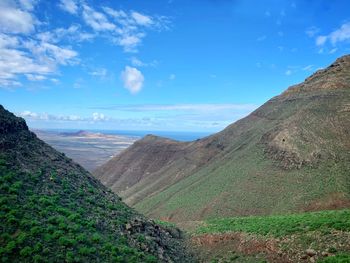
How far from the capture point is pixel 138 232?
22.7 m

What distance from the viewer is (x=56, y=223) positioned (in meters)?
18.8

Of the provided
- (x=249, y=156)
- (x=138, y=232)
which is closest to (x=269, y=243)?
(x=138, y=232)

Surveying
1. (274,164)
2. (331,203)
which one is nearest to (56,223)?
(331,203)

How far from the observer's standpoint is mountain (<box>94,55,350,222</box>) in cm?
4781

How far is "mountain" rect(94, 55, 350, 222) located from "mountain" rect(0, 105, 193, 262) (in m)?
22.8

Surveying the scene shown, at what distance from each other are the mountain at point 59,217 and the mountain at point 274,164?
22.8m

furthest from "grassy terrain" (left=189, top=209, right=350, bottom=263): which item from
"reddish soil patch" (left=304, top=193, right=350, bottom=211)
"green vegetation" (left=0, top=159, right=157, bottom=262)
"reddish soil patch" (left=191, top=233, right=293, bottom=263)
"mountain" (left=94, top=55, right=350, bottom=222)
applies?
"mountain" (left=94, top=55, right=350, bottom=222)

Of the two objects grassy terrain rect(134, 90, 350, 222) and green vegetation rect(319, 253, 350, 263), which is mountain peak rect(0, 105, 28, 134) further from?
grassy terrain rect(134, 90, 350, 222)

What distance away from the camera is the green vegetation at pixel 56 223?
52.6 ft

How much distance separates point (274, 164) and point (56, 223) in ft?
146

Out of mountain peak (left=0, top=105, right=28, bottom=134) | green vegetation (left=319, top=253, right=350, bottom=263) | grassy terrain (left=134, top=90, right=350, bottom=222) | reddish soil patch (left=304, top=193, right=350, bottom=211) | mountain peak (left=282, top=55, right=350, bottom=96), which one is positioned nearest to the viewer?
green vegetation (left=319, top=253, right=350, bottom=263)

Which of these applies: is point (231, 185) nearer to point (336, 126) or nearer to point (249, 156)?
point (249, 156)

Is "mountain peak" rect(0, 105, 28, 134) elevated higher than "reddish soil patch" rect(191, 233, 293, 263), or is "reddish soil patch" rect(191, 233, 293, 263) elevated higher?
"mountain peak" rect(0, 105, 28, 134)

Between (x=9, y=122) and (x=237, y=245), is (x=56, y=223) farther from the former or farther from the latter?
(x=237, y=245)
